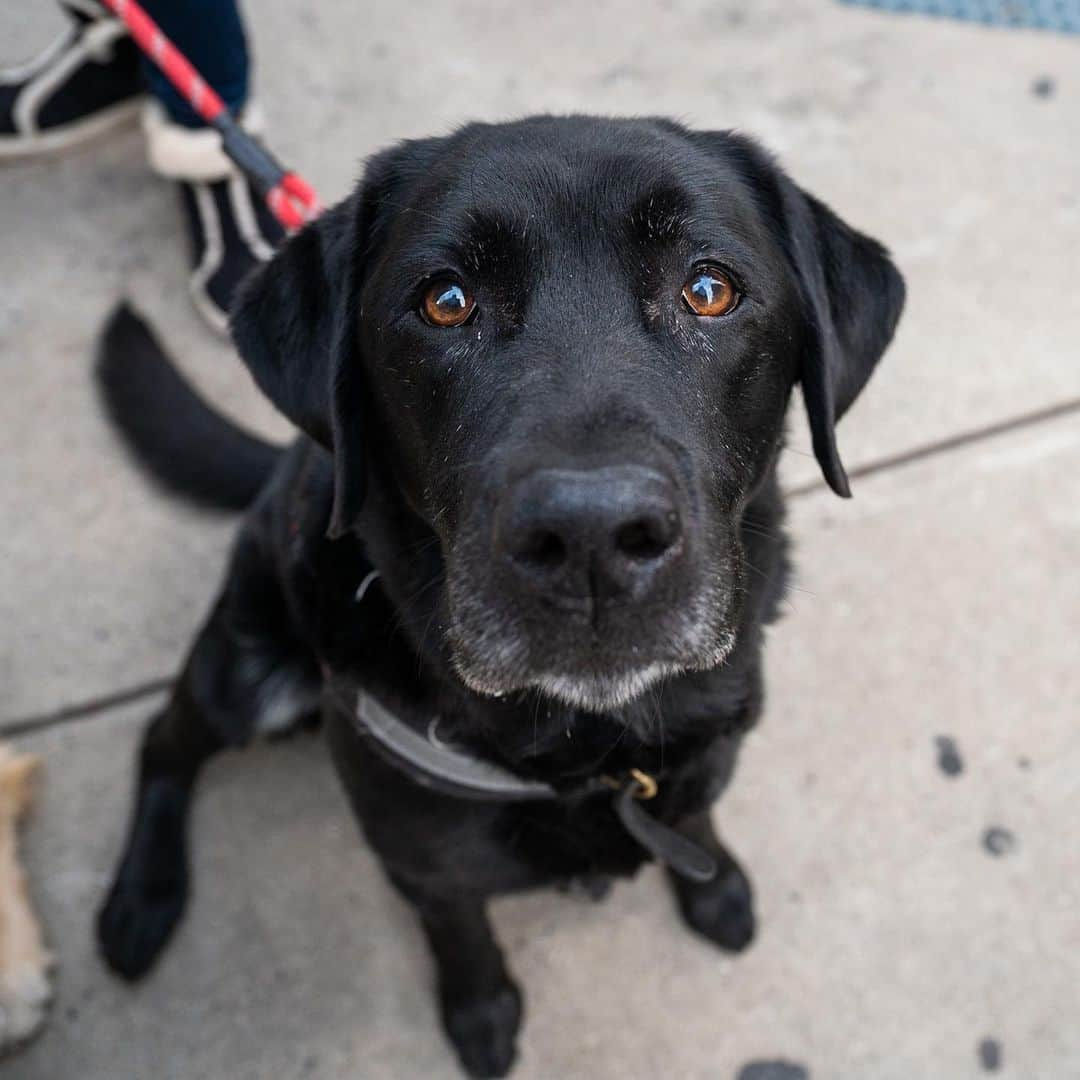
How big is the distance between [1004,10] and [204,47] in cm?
256

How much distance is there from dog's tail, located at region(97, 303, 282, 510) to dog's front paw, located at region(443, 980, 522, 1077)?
46.7 inches

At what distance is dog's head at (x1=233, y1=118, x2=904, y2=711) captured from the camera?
4.10 feet

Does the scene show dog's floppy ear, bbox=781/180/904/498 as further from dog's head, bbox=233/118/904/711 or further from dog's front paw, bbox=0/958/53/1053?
dog's front paw, bbox=0/958/53/1053

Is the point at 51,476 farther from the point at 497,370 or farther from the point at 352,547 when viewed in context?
the point at 497,370

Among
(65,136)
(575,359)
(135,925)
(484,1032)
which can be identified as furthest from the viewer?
(65,136)

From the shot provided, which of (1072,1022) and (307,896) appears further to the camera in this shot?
(307,896)

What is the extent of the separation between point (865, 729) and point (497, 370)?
140 centimetres

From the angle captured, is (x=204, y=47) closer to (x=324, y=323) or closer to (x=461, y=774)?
(x=324, y=323)

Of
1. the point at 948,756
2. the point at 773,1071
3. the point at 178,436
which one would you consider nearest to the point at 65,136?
the point at 178,436

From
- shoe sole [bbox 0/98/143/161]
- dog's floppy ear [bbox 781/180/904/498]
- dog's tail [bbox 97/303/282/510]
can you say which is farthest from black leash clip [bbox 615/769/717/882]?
shoe sole [bbox 0/98/143/161]

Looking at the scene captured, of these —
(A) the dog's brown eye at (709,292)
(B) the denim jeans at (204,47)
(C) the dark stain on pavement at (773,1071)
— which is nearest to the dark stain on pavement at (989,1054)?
(C) the dark stain on pavement at (773,1071)

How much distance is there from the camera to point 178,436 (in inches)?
95.5

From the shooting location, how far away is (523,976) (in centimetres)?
215

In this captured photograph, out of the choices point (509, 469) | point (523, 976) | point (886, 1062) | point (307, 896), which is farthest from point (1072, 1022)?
point (509, 469)
